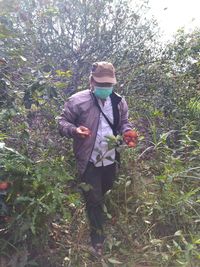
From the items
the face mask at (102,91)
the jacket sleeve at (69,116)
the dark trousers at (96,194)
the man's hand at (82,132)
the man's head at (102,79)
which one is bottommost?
the dark trousers at (96,194)

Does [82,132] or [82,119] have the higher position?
[82,119]

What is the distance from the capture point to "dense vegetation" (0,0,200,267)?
2875 millimetres

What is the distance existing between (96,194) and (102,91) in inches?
31.8

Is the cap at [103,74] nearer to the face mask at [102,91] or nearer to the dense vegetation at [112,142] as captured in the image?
the face mask at [102,91]

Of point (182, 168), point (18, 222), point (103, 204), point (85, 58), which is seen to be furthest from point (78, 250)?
point (85, 58)

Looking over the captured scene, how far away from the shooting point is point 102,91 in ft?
10.4

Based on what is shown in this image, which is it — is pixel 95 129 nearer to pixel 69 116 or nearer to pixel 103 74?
pixel 69 116

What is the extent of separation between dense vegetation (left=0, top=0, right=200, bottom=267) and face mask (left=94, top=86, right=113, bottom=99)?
1.15ft

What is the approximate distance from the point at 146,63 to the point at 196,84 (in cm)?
77

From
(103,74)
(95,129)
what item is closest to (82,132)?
(95,129)

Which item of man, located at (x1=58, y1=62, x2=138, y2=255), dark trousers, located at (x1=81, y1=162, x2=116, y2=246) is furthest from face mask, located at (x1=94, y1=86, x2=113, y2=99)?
dark trousers, located at (x1=81, y1=162, x2=116, y2=246)

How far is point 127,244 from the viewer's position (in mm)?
3381

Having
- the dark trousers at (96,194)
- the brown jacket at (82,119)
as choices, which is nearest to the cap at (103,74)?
the brown jacket at (82,119)

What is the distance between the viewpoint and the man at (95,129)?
3.15 metres
